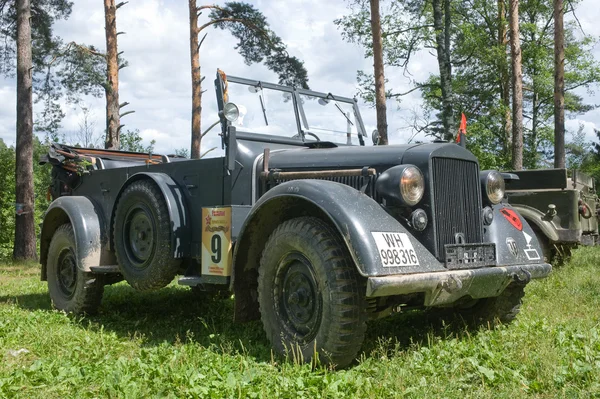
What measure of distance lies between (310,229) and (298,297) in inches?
19.5

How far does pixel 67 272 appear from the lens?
697 cm

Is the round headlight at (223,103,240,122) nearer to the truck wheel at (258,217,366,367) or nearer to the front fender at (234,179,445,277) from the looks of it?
the front fender at (234,179,445,277)

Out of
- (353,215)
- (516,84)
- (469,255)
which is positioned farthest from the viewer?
(516,84)

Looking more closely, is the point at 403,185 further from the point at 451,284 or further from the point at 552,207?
the point at 552,207

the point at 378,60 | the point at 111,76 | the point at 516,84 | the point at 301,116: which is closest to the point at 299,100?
the point at 301,116

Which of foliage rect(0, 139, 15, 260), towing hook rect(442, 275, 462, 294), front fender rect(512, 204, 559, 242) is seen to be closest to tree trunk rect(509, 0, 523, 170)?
front fender rect(512, 204, 559, 242)

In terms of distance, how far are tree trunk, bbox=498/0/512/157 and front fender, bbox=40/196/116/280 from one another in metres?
19.3

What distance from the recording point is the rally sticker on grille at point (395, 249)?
395cm

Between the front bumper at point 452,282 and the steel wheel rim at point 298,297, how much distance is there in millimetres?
581

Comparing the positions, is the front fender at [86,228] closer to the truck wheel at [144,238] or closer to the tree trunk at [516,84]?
the truck wheel at [144,238]

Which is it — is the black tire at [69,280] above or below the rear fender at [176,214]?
below

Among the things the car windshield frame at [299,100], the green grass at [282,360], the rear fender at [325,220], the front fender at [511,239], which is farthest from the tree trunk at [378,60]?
the rear fender at [325,220]

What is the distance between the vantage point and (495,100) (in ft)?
88.3

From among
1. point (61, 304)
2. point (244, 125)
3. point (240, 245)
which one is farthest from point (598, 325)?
point (61, 304)
